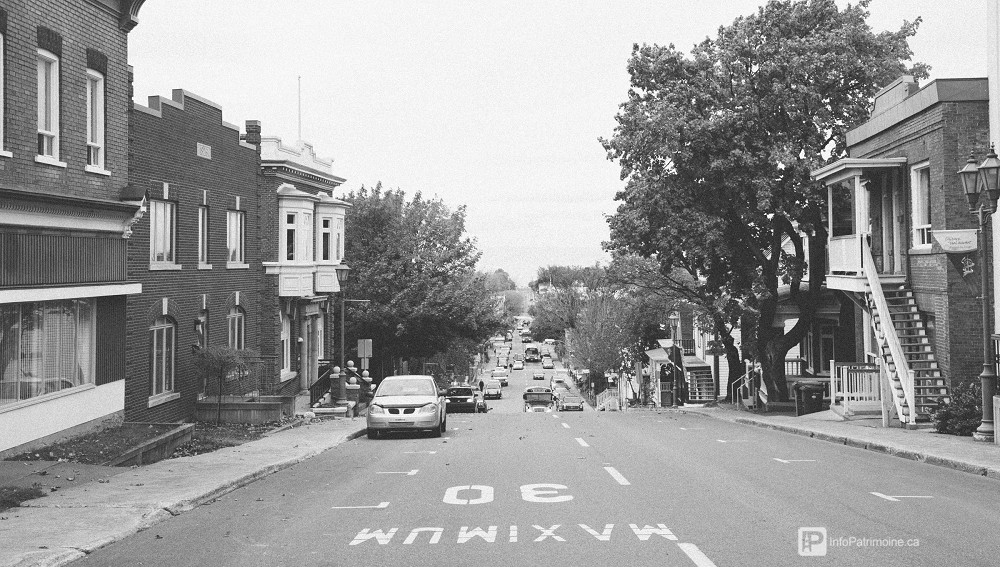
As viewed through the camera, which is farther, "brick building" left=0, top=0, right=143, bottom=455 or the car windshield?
the car windshield

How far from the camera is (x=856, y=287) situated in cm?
2383

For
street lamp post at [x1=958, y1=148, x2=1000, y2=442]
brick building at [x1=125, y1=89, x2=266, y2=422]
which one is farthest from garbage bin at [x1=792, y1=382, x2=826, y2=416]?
brick building at [x1=125, y1=89, x2=266, y2=422]

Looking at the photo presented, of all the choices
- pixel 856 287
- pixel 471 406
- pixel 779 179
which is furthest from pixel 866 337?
pixel 471 406

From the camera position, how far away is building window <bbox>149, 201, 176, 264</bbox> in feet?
71.8

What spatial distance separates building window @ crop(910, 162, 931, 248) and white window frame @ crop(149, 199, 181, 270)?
59.8ft

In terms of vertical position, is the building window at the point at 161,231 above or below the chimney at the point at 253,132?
below

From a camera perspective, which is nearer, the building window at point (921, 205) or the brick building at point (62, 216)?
the brick building at point (62, 216)

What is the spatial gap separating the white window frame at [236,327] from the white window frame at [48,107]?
11.6 metres

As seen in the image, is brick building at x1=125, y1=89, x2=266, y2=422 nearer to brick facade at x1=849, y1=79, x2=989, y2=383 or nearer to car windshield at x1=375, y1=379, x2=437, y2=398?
car windshield at x1=375, y1=379, x2=437, y2=398

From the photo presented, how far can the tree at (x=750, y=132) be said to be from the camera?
2903 centimetres

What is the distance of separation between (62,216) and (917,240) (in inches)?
751

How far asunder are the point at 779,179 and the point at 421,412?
1537cm

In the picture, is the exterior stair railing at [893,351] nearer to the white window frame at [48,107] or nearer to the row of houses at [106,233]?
the row of houses at [106,233]
